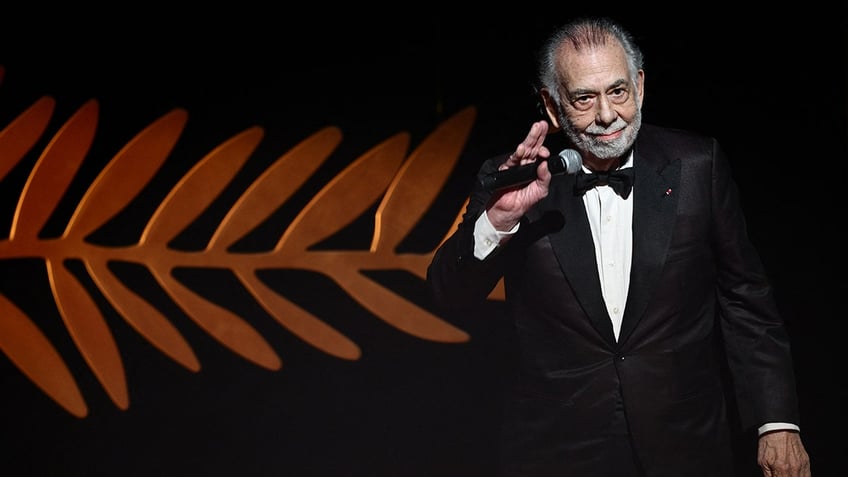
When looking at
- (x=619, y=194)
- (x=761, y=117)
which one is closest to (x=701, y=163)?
(x=619, y=194)

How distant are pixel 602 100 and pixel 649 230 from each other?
237 mm

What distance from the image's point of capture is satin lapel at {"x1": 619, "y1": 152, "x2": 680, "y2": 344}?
1551 millimetres

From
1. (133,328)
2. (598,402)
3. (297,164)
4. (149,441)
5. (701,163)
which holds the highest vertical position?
(701,163)

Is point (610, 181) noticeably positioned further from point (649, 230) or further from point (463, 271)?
point (463, 271)

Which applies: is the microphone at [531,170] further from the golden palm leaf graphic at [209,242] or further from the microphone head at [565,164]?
the golden palm leaf graphic at [209,242]

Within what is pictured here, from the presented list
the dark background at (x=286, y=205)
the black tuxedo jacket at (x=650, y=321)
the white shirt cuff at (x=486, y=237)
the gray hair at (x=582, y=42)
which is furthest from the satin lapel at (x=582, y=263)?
the dark background at (x=286, y=205)

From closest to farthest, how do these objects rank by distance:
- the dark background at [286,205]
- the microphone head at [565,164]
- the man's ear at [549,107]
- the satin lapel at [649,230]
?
the microphone head at [565,164]
the satin lapel at [649,230]
the man's ear at [549,107]
the dark background at [286,205]

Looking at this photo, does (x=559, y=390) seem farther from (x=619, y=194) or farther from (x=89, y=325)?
(x=89, y=325)

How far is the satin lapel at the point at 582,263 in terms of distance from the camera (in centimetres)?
156

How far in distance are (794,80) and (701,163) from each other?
3.50ft

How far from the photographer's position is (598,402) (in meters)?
1.58

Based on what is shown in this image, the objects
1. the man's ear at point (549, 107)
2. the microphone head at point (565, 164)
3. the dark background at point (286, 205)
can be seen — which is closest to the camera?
the microphone head at point (565, 164)

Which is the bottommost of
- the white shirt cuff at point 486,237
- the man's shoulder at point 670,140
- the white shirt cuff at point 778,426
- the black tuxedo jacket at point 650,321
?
the white shirt cuff at point 778,426

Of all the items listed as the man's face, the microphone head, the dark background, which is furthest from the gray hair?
the dark background
